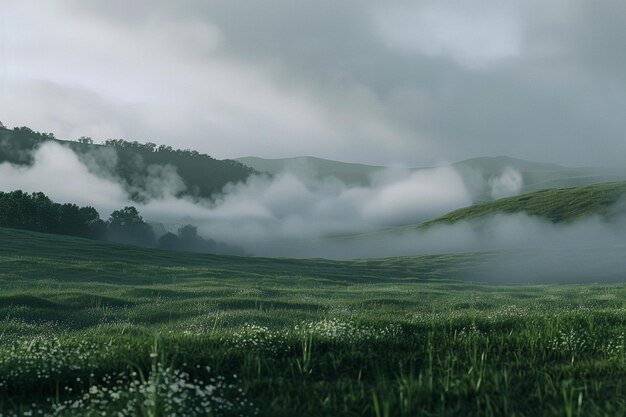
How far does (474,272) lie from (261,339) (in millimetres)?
94590

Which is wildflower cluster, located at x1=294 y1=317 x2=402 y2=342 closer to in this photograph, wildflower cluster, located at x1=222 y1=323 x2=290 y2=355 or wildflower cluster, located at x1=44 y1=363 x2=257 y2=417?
wildflower cluster, located at x1=222 y1=323 x2=290 y2=355

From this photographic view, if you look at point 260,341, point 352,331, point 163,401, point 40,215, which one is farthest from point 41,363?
point 40,215

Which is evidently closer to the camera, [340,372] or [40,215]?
[340,372]

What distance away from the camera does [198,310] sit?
24906 millimetres

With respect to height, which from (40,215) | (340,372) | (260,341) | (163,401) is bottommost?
(340,372)

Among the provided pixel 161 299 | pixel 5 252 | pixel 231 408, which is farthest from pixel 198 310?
pixel 5 252

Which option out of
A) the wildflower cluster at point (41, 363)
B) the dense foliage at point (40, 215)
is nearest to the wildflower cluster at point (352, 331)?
the wildflower cluster at point (41, 363)

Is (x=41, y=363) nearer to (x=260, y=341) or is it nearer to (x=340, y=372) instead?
(x=260, y=341)

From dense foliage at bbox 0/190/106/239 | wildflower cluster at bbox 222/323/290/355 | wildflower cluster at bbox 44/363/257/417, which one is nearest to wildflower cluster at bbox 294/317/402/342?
wildflower cluster at bbox 222/323/290/355

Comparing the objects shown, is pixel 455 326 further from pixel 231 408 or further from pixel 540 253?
pixel 540 253

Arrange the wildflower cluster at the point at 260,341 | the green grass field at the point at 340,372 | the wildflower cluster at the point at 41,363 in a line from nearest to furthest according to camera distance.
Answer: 1. the green grass field at the point at 340,372
2. the wildflower cluster at the point at 41,363
3. the wildflower cluster at the point at 260,341

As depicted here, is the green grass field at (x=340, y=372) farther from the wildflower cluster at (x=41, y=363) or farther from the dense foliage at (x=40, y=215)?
the dense foliage at (x=40, y=215)

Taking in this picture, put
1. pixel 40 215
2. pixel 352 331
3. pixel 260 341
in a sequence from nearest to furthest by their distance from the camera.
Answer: pixel 260 341 < pixel 352 331 < pixel 40 215

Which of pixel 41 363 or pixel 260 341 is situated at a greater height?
pixel 260 341
